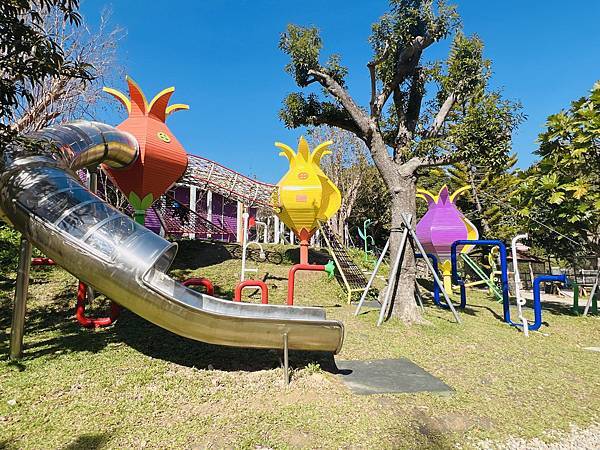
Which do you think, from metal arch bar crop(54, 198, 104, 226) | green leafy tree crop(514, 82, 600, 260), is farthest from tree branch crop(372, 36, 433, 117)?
metal arch bar crop(54, 198, 104, 226)

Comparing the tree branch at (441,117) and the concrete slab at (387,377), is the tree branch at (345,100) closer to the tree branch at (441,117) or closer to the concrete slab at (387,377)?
the tree branch at (441,117)

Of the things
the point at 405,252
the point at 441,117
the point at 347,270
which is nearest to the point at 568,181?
the point at 441,117

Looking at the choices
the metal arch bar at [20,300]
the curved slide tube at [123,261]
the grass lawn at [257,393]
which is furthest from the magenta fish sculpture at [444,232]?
the metal arch bar at [20,300]

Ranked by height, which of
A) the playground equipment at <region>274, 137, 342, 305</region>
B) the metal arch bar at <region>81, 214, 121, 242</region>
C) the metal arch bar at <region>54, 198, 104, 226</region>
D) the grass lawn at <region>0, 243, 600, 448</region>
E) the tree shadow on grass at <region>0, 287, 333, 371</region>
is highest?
the playground equipment at <region>274, 137, 342, 305</region>

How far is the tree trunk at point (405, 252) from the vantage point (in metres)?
8.51

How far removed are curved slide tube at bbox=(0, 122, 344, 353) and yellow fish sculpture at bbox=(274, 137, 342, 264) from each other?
7918 mm

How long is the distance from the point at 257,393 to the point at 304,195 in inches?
343

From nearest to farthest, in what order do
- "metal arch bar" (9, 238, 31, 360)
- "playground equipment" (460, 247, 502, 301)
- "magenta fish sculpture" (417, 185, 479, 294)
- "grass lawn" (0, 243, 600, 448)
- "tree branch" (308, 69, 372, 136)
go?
"grass lawn" (0, 243, 600, 448)
"metal arch bar" (9, 238, 31, 360)
"tree branch" (308, 69, 372, 136)
"playground equipment" (460, 247, 502, 301)
"magenta fish sculpture" (417, 185, 479, 294)

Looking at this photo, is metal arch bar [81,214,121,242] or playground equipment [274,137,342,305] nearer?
metal arch bar [81,214,121,242]

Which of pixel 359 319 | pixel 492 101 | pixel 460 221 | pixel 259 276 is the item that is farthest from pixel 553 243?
pixel 259 276

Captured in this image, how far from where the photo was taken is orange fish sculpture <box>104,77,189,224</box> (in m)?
9.34

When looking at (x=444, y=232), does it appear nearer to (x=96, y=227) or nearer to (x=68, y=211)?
(x=96, y=227)

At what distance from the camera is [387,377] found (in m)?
5.02

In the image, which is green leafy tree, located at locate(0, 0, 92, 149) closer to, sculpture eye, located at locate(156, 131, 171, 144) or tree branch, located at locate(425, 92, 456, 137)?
sculpture eye, located at locate(156, 131, 171, 144)
